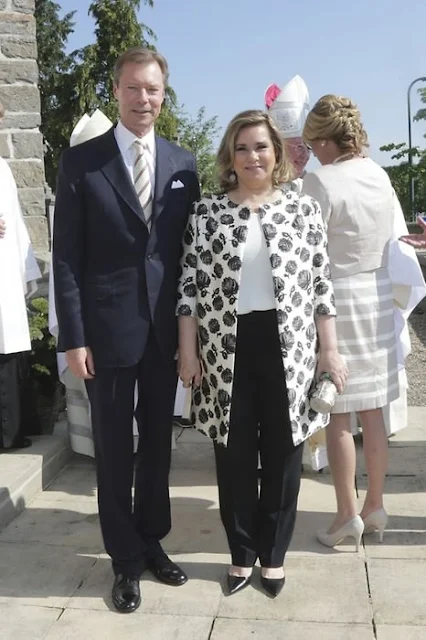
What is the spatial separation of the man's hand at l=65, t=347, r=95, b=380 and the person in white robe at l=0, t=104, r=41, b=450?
1372 mm

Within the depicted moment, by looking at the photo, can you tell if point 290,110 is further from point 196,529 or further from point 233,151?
point 196,529

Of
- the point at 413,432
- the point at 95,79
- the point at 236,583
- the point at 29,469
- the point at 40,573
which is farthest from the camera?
the point at 95,79

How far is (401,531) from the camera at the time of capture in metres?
3.49

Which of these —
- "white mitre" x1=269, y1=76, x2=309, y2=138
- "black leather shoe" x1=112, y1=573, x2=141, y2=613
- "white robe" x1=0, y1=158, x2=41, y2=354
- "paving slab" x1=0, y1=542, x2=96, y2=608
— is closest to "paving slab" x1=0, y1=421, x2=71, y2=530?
"paving slab" x1=0, y1=542, x2=96, y2=608

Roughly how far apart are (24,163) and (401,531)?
353 centimetres

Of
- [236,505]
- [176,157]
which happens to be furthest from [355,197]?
[236,505]

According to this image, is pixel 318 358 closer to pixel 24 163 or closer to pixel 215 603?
pixel 215 603

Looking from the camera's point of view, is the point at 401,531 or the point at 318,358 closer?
the point at 318,358

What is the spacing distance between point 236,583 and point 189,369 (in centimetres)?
84

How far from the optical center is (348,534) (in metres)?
3.27

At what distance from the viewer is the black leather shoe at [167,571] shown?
9.96 ft

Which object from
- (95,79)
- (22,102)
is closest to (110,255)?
(22,102)

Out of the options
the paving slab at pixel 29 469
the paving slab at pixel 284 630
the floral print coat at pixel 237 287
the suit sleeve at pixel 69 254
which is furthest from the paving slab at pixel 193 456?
the suit sleeve at pixel 69 254

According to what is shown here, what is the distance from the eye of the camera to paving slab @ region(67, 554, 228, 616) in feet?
9.37
